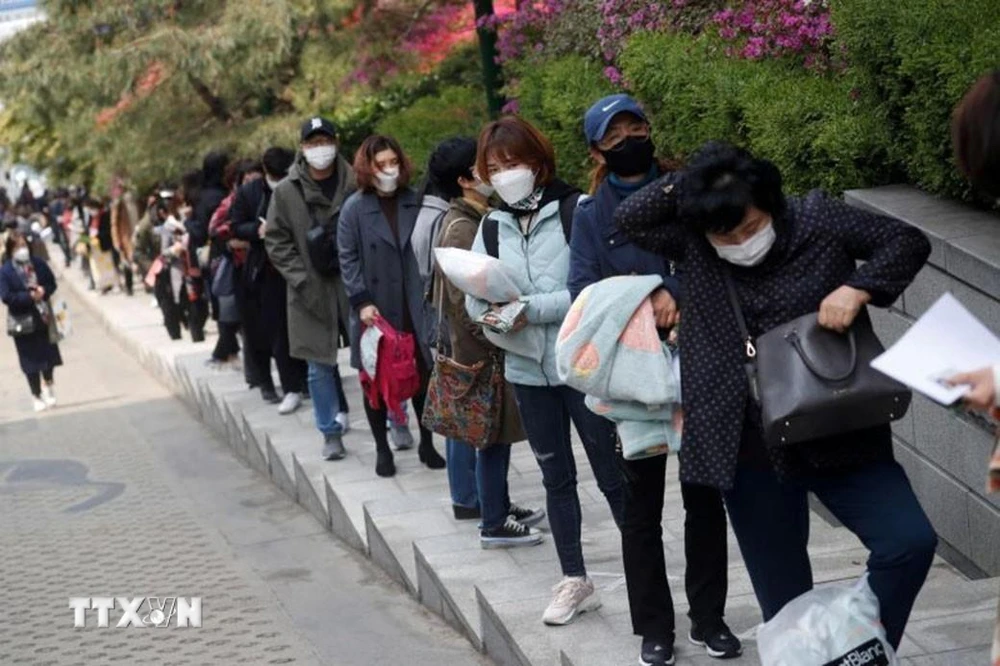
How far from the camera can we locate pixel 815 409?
15.9 ft

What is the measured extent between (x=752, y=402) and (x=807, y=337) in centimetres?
38

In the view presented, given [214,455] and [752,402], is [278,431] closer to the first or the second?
[214,455]

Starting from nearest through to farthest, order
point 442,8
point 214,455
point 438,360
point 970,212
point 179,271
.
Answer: point 970,212 → point 438,360 → point 214,455 → point 442,8 → point 179,271

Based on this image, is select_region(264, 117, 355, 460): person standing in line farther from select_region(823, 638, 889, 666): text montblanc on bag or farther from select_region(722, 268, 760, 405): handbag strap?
select_region(823, 638, 889, 666): text montblanc on bag

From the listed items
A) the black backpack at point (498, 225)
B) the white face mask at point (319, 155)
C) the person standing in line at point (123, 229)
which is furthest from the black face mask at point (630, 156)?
the person standing in line at point (123, 229)

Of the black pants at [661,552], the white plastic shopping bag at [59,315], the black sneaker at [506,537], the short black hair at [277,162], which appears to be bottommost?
the white plastic shopping bag at [59,315]

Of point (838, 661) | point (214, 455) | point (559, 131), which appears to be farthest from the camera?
point (214, 455)

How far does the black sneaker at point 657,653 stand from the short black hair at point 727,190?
1.54 metres

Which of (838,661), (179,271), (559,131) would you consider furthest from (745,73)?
(179,271)

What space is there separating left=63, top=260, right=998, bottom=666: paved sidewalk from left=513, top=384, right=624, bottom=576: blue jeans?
0.84 ft

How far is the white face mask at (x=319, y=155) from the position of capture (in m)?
11.2

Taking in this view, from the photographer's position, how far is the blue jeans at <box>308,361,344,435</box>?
36.7 ft

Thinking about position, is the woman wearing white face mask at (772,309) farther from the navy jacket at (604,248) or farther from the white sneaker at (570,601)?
the white sneaker at (570,601)

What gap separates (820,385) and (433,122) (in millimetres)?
10998
